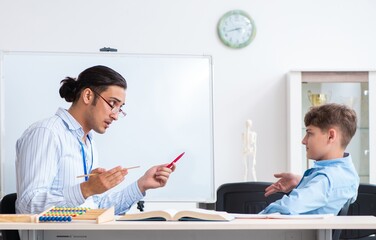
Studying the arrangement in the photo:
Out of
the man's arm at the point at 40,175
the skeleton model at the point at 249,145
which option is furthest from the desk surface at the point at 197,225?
the skeleton model at the point at 249,145

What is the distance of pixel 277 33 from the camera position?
573cm

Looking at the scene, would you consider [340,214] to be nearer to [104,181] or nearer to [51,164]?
[104,181]

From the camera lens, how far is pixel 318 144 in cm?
282

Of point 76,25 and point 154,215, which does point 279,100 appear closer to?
point 76,25

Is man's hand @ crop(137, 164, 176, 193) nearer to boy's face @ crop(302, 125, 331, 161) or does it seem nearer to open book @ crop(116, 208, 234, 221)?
open book @ crop(116, 208, 234, 221)

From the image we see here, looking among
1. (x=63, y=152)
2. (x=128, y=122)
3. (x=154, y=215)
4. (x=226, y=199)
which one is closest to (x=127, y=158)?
(x=128, y=122)

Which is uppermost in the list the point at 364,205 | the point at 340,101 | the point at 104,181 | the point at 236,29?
the point at 236,29

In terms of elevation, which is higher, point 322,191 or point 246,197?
point 322,191

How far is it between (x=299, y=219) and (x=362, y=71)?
3.47 m

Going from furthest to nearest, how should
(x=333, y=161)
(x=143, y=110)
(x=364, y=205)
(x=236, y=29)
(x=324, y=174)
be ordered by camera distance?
(x=236, y=29) < (x=143, y=110) < (x=364, y=205) < (x=333, y=161) < (x=324, y=174)

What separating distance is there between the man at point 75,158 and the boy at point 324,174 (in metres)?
0.47

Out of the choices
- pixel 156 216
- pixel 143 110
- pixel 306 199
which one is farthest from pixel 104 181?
pixel 143 110

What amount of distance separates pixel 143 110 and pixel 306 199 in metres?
2.21

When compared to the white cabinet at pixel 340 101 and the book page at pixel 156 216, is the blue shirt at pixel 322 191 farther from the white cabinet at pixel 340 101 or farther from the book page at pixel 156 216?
the white cabinet at pixel 340 101
